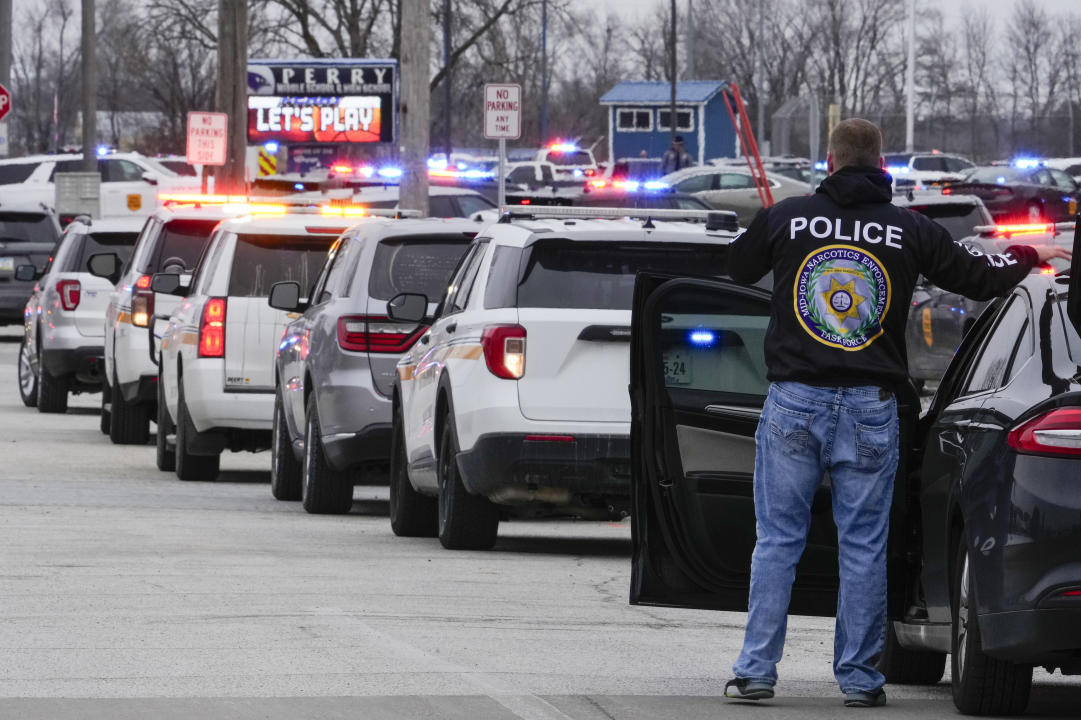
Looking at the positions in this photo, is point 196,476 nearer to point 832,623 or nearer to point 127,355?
point 127,355

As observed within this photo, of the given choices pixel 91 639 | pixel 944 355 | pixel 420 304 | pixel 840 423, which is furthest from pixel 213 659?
pixel 944 355

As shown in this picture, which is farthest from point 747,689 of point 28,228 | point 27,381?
point 28,228

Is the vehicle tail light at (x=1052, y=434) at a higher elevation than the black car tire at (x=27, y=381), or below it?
higher

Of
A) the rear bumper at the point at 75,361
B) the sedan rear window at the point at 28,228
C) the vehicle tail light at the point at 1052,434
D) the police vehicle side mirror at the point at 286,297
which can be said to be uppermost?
the sedan rear window at the point at 28,228

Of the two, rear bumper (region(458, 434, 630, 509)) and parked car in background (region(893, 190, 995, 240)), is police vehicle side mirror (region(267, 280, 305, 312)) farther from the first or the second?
parked car in background (region(893, 190, 995, 240))

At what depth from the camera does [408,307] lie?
39.7 ft

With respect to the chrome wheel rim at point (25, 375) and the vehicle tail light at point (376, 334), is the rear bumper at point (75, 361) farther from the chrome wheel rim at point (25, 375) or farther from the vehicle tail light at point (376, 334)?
the vehicle tail light at point (376, 334)

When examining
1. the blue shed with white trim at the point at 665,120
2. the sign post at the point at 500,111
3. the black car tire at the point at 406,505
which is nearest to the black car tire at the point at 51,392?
the sign post at the point at 500,111

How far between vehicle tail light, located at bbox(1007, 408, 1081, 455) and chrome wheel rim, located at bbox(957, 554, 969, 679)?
491mm

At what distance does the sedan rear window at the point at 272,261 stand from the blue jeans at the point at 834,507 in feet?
27.6

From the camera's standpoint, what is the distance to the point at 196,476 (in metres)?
15.8

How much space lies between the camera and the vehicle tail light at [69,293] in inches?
835

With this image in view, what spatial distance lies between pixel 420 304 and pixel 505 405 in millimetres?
1841

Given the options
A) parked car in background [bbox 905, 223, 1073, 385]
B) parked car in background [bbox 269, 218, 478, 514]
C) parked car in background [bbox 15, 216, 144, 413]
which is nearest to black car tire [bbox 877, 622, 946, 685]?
parked car in background [bbox 269, 218, 478, 514]
